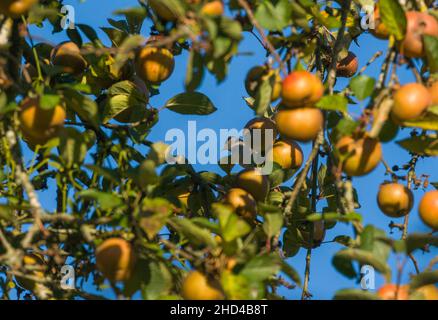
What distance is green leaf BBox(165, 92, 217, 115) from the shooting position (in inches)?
120

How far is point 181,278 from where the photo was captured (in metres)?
2.60

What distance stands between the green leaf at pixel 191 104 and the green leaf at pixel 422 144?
30.1 inches

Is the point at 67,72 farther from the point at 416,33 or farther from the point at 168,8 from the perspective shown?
the point at 416,33

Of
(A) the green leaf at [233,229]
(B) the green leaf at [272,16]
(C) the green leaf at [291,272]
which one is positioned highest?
(B) the green leaf at [272,16]

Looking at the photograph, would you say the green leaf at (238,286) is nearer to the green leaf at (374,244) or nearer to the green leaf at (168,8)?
the green leaf at (374,244)

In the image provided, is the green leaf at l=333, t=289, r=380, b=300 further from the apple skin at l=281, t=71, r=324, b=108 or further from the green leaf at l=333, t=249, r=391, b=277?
the apple skin at l=281, t=71, r=324, b=108

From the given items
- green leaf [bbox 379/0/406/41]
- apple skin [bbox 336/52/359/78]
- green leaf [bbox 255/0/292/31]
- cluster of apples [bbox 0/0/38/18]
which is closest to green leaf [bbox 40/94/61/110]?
cluster of apples [bbox 0/0/38/18]

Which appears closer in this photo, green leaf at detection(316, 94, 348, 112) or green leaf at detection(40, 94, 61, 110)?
green leaf at detection(40, 94, 61, 110)

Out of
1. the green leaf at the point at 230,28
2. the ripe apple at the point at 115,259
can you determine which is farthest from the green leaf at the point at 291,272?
the green leaf at the point at 230,28

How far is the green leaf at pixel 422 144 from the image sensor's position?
102 inches

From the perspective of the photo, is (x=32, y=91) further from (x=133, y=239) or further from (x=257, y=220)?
(x=257, y=220)

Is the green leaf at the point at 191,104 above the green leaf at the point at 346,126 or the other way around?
above

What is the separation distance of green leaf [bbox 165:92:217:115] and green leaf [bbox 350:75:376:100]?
715 mm

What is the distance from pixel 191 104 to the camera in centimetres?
309
